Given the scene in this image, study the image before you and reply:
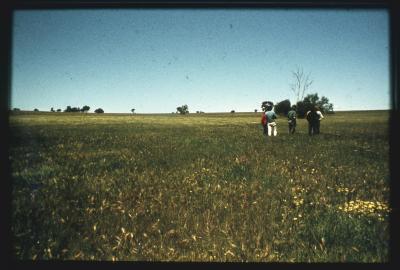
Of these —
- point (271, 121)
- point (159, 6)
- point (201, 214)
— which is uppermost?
point (159, 6)

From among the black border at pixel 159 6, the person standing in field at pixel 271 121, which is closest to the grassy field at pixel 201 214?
the black border at pixel 159 6

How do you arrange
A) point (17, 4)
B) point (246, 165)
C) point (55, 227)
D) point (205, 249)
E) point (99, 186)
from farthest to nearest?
point (246, 165), point (99, 186), point (55, 227), point (205, 249), point (17, 4)

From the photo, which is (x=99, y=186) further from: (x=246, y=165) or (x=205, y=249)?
(x=246, y=165)

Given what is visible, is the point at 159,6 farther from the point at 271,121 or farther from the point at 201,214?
the point at 271,121

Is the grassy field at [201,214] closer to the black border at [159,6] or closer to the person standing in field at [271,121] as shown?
the black border at [159,6]

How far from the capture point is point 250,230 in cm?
454

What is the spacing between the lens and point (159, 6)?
3.22m

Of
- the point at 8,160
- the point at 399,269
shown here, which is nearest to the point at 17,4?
the point at 8,160

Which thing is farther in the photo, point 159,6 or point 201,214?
point 201,214

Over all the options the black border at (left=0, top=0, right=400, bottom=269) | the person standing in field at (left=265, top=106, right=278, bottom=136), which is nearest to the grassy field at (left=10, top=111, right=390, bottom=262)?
the black border at (left=0, top=0, right=400, bottom=269)

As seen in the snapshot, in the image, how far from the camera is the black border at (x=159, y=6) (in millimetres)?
3043

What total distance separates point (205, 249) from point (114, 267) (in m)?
1.20

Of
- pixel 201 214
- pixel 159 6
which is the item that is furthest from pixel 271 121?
pixel 159 6

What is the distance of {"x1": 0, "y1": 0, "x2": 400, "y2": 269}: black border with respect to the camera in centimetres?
304
